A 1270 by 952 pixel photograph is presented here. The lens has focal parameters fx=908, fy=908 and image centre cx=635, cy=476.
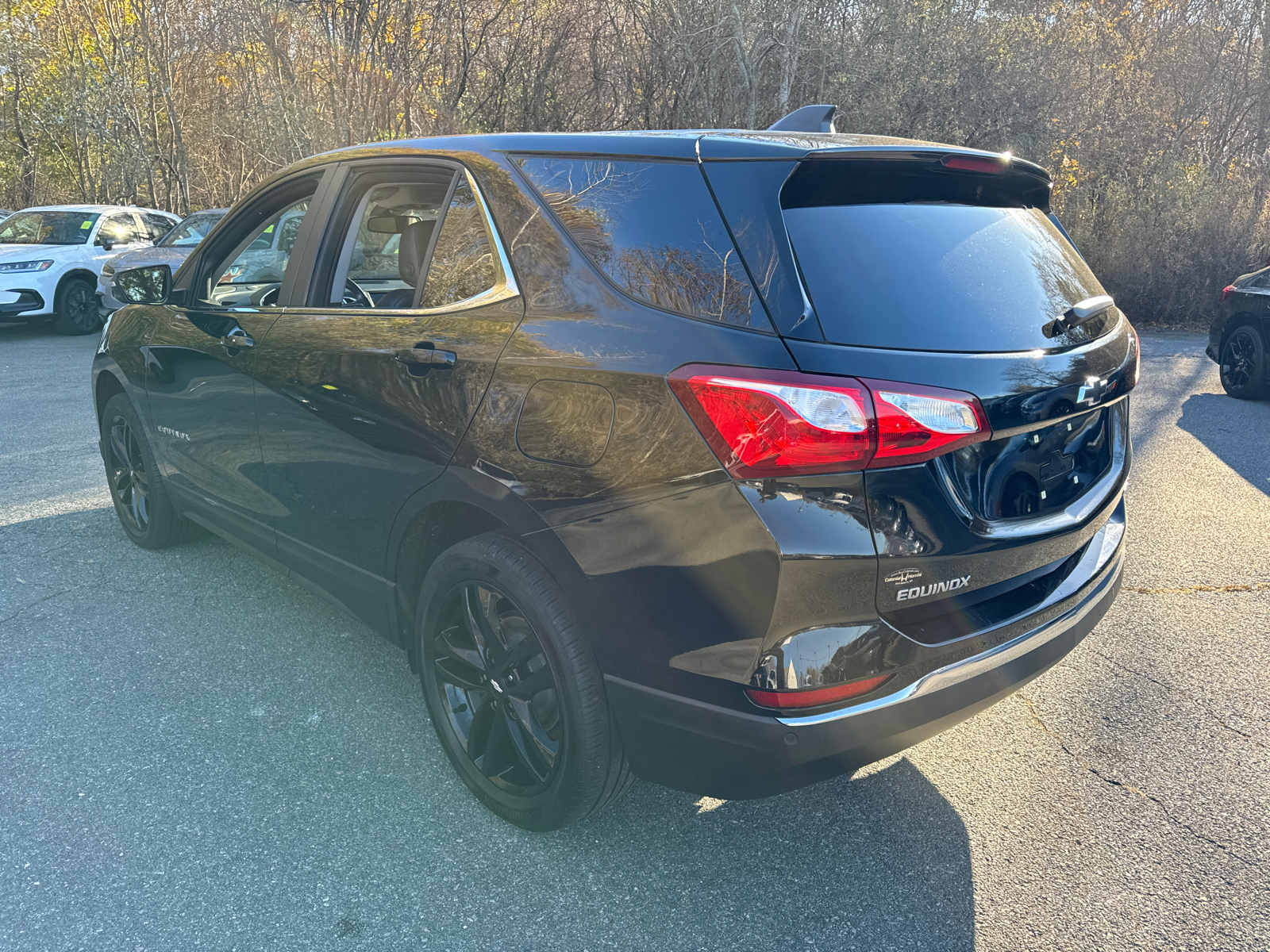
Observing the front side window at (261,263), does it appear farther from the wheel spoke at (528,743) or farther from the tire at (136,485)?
the wheel spoke at (528,743)

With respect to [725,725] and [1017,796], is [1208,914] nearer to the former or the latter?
[1017,796]

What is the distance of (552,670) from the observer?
222cm

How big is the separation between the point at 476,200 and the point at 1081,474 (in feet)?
5.80

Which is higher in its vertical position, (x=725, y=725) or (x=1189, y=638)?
(x=725, y=725)

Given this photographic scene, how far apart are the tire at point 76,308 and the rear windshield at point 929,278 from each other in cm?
1340

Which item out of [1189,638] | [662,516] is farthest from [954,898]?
[1189,638]

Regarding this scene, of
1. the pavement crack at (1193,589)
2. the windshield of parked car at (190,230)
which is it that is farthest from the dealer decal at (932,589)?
the windshield of parked car at (190,230)

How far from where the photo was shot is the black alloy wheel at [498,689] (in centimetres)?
239

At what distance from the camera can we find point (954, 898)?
7.43 ft

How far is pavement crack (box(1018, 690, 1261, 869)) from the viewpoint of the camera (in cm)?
247

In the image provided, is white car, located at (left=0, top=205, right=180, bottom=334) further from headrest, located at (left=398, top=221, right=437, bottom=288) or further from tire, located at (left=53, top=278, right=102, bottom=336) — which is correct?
headrest, located at (left=398, top=221, right=437, bottom=288)

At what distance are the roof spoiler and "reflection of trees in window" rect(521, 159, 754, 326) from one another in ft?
2.17

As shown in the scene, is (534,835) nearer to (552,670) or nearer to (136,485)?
(552,670)

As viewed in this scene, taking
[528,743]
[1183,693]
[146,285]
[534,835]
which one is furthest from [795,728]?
[146,285]
